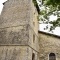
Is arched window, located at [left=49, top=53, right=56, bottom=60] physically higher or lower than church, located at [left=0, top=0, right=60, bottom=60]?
lower

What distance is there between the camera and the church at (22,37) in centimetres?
1340

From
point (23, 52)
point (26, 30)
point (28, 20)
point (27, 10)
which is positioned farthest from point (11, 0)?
point (23, 52)

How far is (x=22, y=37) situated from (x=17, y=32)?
3.28 ft

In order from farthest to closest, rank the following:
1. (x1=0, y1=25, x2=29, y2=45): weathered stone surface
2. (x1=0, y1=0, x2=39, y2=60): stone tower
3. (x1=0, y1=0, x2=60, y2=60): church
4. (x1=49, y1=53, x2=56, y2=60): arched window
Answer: (x1=49, y1=53, x2=56, y2=60): arched window, (x1=0, y1=25, x2=29, y2=45): weathered stone surface, (x1=0, y1=0, x2=60, y2=60): church, (x1=0, y1=0, x2=39, y2=60): stone tower

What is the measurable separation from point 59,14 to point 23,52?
5.46m

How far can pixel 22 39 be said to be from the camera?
13656 millimetres

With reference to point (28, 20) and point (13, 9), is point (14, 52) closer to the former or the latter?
point (28, 20)

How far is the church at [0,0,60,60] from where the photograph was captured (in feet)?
44.0

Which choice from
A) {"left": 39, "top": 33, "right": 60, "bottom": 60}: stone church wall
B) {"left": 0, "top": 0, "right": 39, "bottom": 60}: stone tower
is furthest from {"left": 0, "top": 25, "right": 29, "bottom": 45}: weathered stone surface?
{"left": 39, "top": 33, "right": 60, "bottom": 60}: stone church wall

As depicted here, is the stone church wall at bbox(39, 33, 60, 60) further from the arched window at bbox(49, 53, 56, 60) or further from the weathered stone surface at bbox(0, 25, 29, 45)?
the weathered stone surface at bbox(0, 25, 29, 45)

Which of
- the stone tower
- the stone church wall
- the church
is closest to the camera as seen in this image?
the stone tower

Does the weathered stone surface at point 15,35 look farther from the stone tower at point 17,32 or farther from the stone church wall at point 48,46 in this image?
the stone church wall at point 48,46

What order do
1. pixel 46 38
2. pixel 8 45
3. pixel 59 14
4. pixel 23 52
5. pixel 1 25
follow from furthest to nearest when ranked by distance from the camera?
pixel 46 38 → pixel 1 25 → pixel 8 45 → pixel 23 52 → pixel 59 14

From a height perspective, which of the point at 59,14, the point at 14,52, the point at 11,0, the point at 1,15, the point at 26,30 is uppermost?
the point at 11,0
